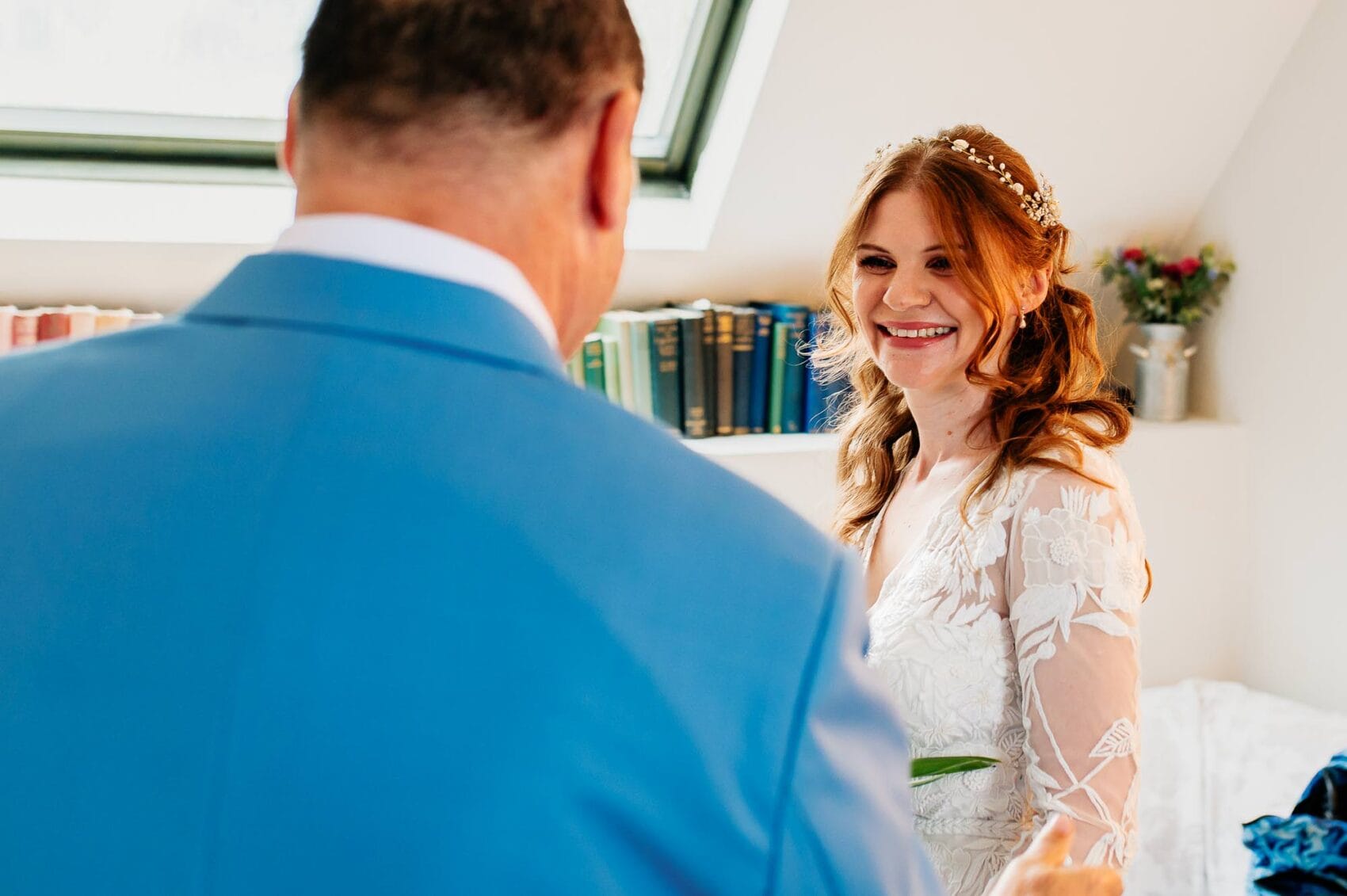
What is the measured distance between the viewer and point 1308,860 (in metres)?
2.38

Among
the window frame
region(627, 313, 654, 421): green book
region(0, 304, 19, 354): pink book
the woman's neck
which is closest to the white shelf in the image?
region(627, 313, 654, 421): green book

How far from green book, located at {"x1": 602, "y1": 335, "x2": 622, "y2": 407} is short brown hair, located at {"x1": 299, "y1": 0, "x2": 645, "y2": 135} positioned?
2.31 meters

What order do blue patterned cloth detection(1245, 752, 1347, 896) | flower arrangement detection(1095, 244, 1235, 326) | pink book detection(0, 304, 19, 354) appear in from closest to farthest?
1. blue patterned cloth detection(1245, 752, 1347, 896)
2. pink book detection(0, 304, 19, 354)
3. flower arrangement detection(1095, 244, 1235, 326)

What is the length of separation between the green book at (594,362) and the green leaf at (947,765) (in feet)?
4.98

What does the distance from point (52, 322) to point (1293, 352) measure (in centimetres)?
277

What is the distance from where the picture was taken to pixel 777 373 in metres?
3.06

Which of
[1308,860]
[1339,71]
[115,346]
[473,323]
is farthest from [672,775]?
[1339,71]

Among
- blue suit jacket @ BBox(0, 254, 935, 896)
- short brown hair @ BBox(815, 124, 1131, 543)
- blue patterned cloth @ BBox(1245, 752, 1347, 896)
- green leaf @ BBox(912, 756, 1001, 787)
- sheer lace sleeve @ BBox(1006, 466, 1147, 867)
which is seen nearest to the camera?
blue suit jacket @ BBox(0, 254, 935, 896)

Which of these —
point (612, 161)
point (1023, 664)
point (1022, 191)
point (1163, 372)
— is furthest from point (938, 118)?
point (612, 161)

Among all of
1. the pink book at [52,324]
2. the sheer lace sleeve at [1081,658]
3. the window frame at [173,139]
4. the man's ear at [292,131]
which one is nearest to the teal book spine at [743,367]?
the window frame at [173,139]

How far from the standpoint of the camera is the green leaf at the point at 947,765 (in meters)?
1.51

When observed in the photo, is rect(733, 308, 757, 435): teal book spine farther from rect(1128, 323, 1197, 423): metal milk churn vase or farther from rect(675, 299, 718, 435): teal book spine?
rect(1128, 323, 1197, 423): metal milk churn vase

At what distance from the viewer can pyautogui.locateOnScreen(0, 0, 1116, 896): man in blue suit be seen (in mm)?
522

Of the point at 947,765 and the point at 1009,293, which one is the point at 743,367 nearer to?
the point at 1009,293
